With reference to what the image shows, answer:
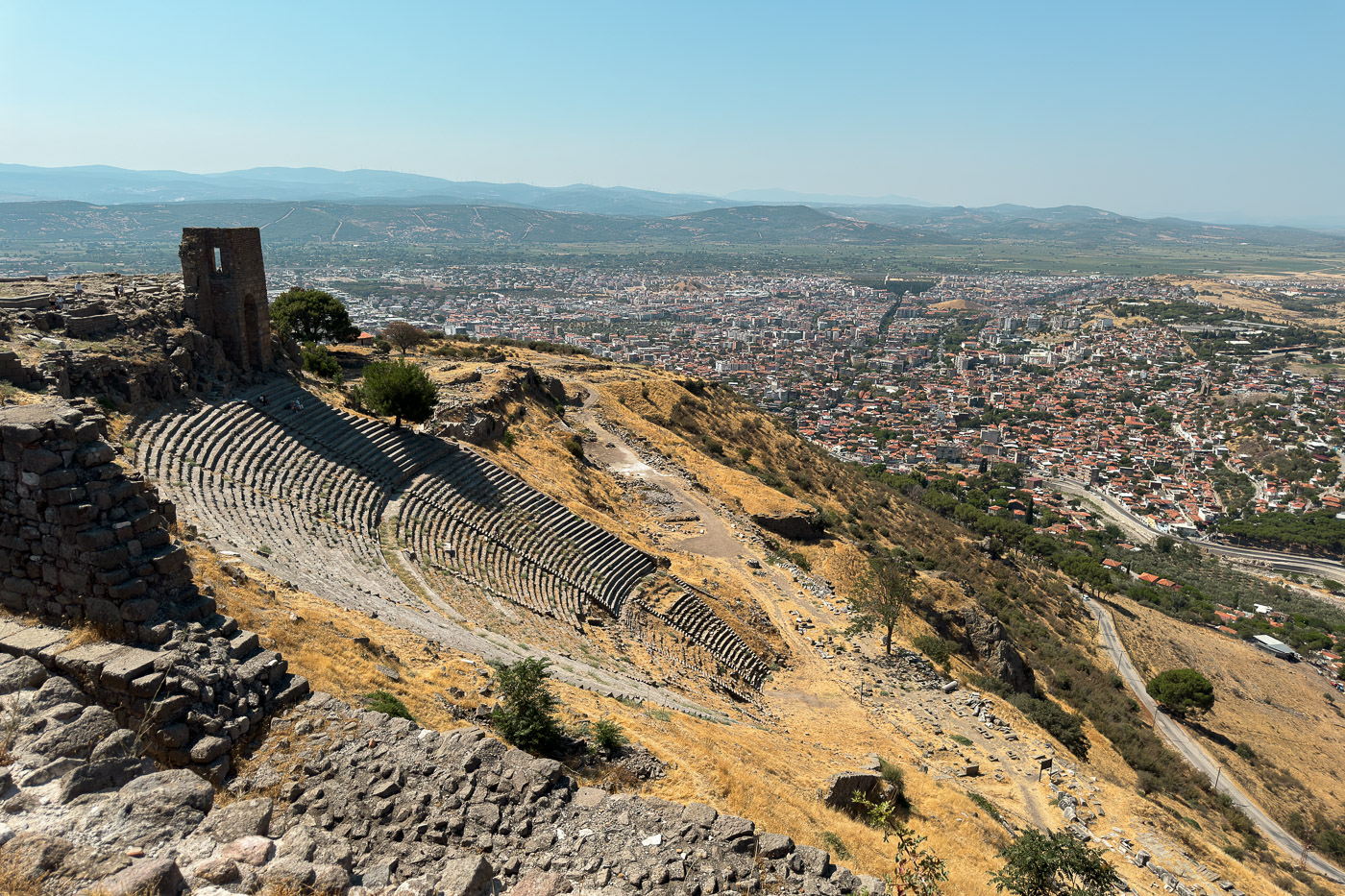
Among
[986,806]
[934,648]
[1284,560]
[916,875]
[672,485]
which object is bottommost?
[1284,560]

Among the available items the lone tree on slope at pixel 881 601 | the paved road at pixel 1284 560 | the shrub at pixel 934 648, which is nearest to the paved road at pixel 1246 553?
the paved road at pixel 1284 560

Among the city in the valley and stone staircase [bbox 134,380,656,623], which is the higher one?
stone staircase [bbox 134,380,656,623]

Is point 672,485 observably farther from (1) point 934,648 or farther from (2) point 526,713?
(2) point 526,713

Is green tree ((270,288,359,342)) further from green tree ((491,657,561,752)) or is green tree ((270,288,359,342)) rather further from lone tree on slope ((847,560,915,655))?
green tree ((491,657,561,752))

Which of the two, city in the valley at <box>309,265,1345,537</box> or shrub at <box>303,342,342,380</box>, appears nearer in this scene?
shrub at <box>303,342,342,380</box>

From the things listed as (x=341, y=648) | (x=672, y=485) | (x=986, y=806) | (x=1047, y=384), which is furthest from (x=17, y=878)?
(x=1047, y=384)

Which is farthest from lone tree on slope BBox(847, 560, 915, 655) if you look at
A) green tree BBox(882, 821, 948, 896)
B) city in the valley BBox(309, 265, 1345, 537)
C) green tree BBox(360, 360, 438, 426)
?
city in the valley BBox(309, 265, 1345, 537)

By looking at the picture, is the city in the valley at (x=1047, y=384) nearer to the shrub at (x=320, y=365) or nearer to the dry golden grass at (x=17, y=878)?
the shrub at (x=320, y=365)
